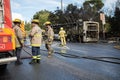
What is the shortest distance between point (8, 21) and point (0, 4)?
2.15ft

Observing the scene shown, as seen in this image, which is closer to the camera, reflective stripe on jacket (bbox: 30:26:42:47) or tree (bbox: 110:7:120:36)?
reflective stripe on jacket (bbox: 30:26:42:47)

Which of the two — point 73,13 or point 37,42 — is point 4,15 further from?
point 73,13

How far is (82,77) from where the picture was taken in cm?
945

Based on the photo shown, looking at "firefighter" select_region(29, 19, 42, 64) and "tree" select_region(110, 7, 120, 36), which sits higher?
"tree" select_region(110, 7, 120, 36)

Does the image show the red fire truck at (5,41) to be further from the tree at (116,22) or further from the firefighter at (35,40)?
the tree at (116,22)

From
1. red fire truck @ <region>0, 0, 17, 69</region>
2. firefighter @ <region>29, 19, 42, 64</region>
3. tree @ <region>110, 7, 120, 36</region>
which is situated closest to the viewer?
red fire truck @ <region>0, 0, 17, 69</region>

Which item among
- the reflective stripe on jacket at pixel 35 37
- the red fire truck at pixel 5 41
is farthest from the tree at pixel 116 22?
the red fire truck at pixel 5 41

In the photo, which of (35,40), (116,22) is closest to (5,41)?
(35,40)

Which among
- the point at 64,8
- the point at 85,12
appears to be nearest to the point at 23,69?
the point at 85,12

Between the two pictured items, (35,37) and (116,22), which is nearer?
(35,37)

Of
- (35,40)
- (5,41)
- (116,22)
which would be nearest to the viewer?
(5,41)

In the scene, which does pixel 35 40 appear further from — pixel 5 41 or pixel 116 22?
pixel 116 22

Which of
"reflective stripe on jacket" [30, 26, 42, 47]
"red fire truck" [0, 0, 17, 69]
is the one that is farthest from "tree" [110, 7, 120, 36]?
"red fire truck" [0, 0, 17, 69]

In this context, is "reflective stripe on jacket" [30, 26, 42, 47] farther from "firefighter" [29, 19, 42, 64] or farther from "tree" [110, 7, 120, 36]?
"tree" [110, 7, 120, 36]
